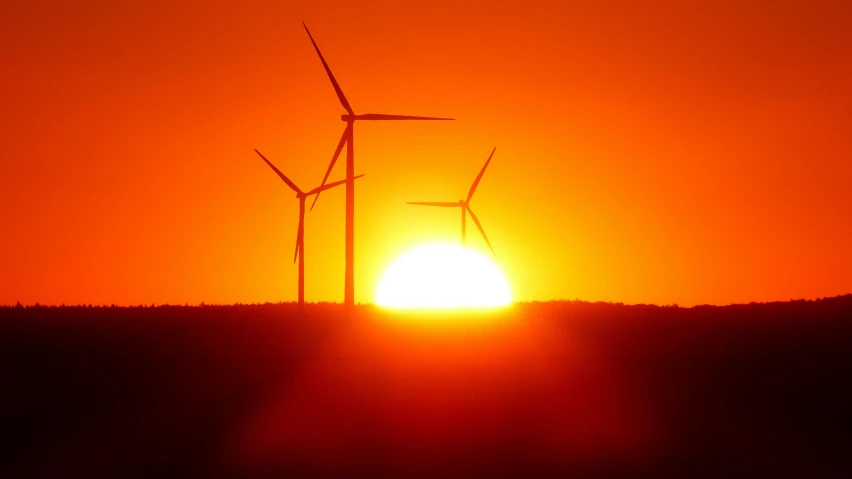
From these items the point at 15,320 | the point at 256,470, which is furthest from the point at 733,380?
the point at 15,320

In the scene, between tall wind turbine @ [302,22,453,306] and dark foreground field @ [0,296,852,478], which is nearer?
dark foreground field @ [0,296,852,478]

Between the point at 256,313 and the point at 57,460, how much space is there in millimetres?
31370

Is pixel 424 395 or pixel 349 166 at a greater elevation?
pixel 349 166

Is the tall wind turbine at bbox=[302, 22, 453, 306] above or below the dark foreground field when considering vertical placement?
above

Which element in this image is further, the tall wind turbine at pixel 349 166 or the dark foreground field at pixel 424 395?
the tall wind turbine at pixel 349 166

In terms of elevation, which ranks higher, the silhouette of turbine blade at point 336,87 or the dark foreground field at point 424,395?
the silhouette of turbine blade at point 336,87

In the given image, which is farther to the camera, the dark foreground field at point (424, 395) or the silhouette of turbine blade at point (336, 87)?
the silhouette of turbine blade at point (336, 87)

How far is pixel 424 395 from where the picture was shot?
127 ft

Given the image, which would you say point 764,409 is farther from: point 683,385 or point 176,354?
point 176,354

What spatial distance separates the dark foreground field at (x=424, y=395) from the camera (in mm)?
29609

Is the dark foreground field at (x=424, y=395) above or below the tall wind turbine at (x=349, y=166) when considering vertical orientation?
below

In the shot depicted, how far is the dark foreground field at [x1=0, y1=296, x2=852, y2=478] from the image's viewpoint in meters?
29.6

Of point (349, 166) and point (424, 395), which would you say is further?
point (349, 166)

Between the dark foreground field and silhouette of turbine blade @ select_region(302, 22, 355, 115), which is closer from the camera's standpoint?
the dark foreground field
